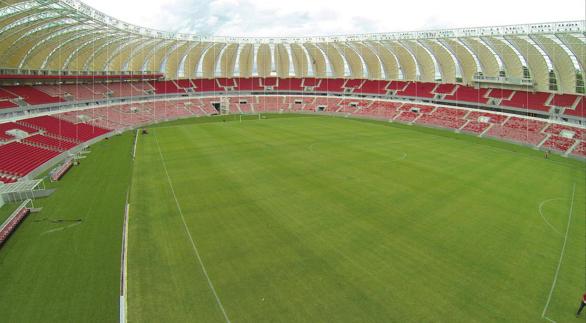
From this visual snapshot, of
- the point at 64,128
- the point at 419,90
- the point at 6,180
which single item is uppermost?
the point at 419,90

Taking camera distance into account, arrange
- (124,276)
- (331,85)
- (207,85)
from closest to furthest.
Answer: (124,276)
(207,85)
(331,85)

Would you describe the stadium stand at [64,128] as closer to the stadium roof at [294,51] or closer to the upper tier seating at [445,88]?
the stadium roof at [294,51]

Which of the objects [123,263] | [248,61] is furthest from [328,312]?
[248,61]

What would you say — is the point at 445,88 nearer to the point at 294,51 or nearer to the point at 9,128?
the point at 294,51

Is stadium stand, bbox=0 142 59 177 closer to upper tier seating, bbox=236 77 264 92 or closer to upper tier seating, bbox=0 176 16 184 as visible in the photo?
upper tier seating, bbox=0 176 16 184

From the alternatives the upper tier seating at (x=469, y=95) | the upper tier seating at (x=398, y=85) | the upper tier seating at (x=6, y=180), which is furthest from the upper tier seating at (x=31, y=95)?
the upper tier seating at (x=469, y=95)

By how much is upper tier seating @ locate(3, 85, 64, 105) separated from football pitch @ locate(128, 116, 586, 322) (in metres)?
26.4

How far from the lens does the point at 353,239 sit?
50.0 feet

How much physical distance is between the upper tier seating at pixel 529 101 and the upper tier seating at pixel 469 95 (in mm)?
3527

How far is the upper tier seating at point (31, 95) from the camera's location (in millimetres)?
44750

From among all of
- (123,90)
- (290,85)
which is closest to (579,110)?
(290,85)

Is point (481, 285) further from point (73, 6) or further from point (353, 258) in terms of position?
point (73, 6)

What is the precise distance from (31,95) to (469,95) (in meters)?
63.6

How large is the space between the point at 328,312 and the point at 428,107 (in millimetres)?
53264
